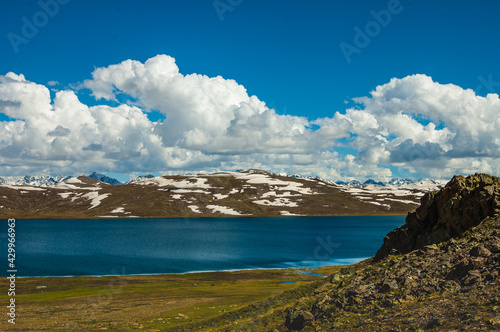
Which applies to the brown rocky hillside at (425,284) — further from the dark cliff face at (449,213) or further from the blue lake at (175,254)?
the blue lake at (175,254)

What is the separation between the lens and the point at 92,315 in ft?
132

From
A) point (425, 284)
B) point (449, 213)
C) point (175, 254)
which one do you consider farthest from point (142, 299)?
point (175, 254)

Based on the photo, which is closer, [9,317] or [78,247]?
[9,317]

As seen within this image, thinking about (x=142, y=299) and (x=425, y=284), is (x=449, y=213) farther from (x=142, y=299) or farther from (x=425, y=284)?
(x=142, y=299)

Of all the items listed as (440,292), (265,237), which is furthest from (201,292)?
(265,237)

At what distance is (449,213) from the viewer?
→ 34.9 meters

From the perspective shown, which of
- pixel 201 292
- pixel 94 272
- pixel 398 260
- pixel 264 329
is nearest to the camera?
pixel 264 329

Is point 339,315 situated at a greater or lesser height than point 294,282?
greater

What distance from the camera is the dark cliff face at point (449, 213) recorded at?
33062 millimetres

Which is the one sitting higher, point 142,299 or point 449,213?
point 449,213

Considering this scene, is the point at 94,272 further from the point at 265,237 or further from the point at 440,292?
the point at 265,237

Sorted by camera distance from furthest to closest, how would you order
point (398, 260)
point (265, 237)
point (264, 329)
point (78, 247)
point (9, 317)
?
point (265, 237), point (78, 247), point (9, 317), point (398, 260), point (264, 329)

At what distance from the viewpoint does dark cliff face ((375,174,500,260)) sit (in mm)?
33062

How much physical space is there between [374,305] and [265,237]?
123 metres
